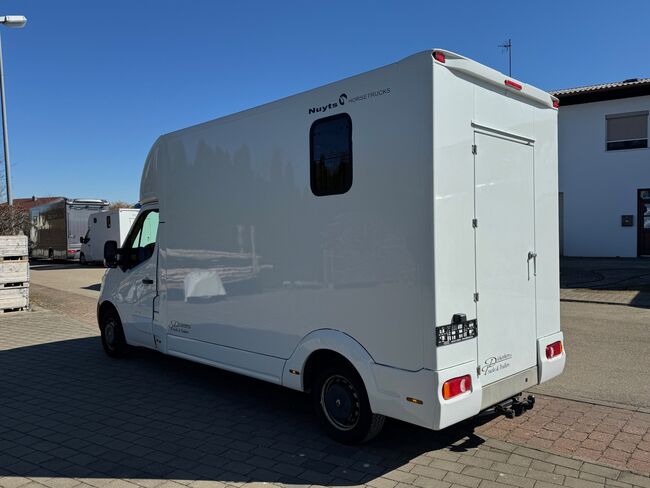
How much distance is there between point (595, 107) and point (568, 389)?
737 inches

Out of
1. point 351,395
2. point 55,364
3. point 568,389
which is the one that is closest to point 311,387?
point 351,395

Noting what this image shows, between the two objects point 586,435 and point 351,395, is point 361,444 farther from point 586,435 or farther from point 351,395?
point 586,435

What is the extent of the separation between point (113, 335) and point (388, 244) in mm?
5069

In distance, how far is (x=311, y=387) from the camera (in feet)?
15.3

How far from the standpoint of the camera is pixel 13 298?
481 inches

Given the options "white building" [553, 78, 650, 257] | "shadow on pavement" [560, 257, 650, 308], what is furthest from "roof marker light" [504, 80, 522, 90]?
"white building" [553, 78, 650, 257]

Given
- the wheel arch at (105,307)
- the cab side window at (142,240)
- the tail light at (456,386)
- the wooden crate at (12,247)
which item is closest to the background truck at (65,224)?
the wooden crate at (12,247)

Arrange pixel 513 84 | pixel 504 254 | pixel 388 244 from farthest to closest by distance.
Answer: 1. pixel 513 84
2. pixel 504 254
3. pixel 388 244

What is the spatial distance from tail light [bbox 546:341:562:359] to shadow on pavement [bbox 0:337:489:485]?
849mm

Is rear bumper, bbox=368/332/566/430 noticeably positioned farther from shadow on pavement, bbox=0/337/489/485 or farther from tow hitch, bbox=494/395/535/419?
shadow on pavement, bbox=0/337/489/485

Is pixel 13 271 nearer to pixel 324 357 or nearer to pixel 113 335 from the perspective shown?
pixel 113 335

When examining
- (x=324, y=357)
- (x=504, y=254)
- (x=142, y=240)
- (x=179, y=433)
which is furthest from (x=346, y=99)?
(x=142, y=240)

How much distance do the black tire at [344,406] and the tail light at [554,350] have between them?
160 cm

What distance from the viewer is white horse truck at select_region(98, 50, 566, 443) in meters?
3.77
